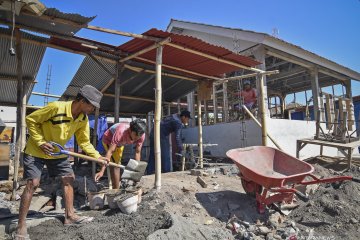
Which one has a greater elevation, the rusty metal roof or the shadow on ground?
the rusty metal roof

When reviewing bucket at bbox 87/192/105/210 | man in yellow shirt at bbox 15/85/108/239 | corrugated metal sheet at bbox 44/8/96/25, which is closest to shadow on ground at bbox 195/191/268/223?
bucket at bbox 87/192/105/210

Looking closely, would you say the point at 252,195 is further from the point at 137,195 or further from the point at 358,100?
the point at 358,100

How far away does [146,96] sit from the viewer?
8820 millimetres

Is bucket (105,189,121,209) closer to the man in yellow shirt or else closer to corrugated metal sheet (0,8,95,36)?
the man in yellow shirt

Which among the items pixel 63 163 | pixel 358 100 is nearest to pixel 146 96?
pixel 63 163

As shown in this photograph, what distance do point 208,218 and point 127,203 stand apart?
1.25 metres

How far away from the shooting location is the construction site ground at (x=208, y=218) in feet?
10.4

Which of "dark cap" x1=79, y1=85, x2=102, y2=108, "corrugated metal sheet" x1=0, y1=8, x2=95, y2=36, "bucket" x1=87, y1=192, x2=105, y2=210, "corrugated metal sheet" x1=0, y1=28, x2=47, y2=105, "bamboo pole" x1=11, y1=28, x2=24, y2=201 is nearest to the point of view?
"dark cap" x1=79, y1=85, x2=102, y2=108

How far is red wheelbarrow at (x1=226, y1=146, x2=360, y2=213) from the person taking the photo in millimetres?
3850

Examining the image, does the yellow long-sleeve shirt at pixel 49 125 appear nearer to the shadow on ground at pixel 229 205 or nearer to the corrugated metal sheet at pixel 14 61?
the corrugated metal sheet at pixel 14 61

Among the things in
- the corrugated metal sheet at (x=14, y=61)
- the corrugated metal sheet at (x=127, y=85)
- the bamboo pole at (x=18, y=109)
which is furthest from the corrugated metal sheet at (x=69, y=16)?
the corrugated metal sheet at (x=127, y=85)

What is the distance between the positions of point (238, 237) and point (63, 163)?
251 cm

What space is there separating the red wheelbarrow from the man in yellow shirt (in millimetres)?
2394

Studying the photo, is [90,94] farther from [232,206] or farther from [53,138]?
[232,206]
